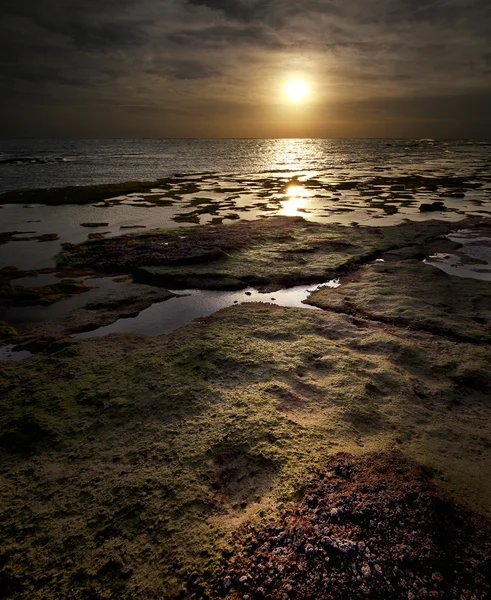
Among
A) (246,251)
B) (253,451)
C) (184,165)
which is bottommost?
(246,251)

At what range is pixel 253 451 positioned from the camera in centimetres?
362

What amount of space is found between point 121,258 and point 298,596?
9.36 m

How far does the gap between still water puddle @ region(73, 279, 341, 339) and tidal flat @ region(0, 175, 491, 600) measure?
342 millimetres

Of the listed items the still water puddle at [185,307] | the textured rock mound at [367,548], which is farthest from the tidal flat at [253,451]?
the still water puddle at [185,307]

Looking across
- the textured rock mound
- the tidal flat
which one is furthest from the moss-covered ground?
the textured rock mound

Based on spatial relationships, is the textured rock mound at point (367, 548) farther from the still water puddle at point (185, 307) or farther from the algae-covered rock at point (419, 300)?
the still water puddle at point (185, 307)

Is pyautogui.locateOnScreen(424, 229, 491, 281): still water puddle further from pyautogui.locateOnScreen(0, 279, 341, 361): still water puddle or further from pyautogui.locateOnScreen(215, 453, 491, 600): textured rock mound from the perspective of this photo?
pyautogui.locateOnScreen(215, 453, 491, 600): textured rock mound

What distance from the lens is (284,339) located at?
5836 mm

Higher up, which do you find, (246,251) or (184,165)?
(184,165)

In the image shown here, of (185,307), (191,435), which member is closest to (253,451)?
(191,435)

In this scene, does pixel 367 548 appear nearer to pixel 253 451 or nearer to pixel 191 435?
pixel 253 451

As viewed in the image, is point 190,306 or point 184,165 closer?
point 190,306

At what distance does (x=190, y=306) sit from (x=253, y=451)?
14.2 feet

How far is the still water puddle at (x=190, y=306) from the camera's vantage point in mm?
6566
